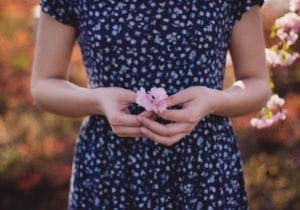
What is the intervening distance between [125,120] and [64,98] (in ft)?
0.75

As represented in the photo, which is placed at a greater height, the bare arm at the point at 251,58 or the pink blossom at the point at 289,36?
the pink blossom at the point at 289,36

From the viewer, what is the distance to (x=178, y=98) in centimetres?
114

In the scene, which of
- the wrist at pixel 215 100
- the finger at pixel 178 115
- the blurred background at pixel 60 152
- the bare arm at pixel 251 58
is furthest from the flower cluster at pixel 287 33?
the blurred background at pixel 60 152

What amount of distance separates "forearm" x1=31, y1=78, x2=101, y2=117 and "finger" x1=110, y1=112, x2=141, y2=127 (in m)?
0.11

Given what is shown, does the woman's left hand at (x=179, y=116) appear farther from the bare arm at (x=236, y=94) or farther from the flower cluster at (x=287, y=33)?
the flower cluster at (x=287, y=33)

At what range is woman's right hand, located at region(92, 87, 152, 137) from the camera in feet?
3.76

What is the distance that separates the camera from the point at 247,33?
53.0 inches

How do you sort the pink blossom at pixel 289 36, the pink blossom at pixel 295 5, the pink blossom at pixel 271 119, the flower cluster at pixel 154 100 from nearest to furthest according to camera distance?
the flower cluster at pixel 154 100 → the pink blossom at pixel 295 5 → the pink blossom at pixel 289 36 → the pink blossom at pixel 271 119

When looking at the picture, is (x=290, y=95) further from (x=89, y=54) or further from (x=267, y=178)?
(x=89, y=54)

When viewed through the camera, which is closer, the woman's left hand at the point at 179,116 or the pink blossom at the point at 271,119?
the woman's left hand at the point at 179,116

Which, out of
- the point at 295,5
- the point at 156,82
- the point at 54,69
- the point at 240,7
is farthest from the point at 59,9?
the point at 295,5

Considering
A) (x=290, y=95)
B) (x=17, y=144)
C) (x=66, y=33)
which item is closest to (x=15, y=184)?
(x=17, y=144)

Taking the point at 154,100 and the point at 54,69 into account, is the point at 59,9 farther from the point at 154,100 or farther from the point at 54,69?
the point at 154,100

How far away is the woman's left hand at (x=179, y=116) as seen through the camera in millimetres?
1123
